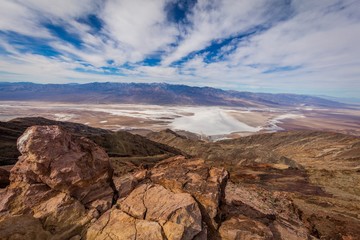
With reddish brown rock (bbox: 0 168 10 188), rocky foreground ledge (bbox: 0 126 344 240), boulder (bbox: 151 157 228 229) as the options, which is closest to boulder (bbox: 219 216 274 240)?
rocky foreground ledge (bbox: 0 126 344 240)

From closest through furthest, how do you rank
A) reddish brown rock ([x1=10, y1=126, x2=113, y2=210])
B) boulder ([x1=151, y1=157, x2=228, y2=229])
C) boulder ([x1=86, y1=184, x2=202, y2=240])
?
boulder ([x1=86, y1=184, x2=202, y2=240]), reddish brown rock ([x1=10, y1=126, x2=113, y2=210]), boulder ([x1=151, y1=157, x2=228, y2=229])

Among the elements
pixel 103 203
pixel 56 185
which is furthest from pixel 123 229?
pixel 56 185

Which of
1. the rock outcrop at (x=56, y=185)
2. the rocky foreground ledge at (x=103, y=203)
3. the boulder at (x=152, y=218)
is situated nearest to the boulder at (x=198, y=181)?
the rocky foreground ledge at (x=103, y=203)

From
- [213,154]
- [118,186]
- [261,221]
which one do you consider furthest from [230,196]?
[213,154]

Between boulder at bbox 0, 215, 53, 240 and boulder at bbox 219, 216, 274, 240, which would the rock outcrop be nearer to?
boulder at bbox 0, 215, 53, 240

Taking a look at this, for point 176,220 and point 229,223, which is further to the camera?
point 229,223

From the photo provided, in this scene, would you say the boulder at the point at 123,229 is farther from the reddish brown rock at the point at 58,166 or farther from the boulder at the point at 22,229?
the boulder at the point at 22,229

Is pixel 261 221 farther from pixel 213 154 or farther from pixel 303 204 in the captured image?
pixel 213 154
